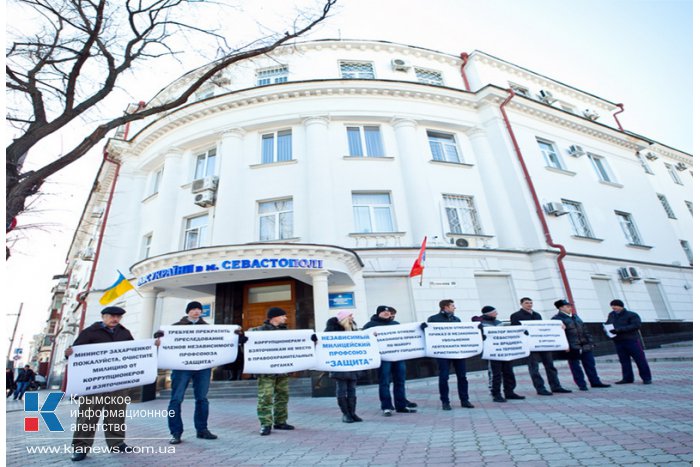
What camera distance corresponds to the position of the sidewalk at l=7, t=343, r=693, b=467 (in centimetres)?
321

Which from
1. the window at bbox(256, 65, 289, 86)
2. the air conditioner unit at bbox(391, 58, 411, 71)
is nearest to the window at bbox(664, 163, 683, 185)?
the air conditioner unit at bbox(391, 58, 411, 71)

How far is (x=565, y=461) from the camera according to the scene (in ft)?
9.84

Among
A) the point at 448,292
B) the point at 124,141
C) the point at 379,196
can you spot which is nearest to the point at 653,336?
the point at 448,292

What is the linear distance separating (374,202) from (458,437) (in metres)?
10.7

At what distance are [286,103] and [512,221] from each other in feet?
36.3

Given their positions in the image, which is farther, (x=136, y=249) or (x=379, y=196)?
(x=136, y=249)

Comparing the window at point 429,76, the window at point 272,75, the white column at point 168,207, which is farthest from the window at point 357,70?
the white column at point 168,207

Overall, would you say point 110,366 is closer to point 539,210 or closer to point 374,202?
point 374,202

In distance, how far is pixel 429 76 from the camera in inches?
728

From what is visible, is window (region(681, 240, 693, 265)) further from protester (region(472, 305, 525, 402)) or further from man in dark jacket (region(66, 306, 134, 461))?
man in dark jacket (region(66, 306, 134, 461))

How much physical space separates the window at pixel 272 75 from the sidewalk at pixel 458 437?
1547cm

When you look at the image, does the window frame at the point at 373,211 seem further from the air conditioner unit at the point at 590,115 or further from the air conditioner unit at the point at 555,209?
the air conditioner unit at the point at 590,115

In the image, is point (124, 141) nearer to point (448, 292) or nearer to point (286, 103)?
point (286, 103)

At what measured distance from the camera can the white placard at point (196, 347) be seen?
4746 mm
